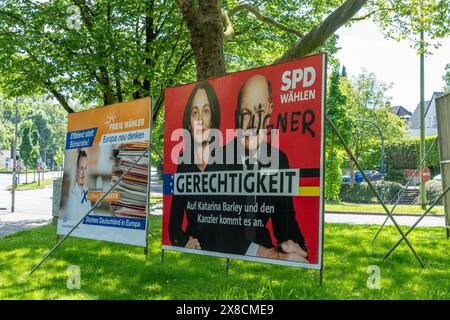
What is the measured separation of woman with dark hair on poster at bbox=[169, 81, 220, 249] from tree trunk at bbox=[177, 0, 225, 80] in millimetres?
2528

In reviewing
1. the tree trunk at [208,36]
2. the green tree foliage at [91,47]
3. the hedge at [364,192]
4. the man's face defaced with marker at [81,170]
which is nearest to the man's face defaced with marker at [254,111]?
the tree trunk at [208,36]

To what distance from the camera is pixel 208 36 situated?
9.42 metres

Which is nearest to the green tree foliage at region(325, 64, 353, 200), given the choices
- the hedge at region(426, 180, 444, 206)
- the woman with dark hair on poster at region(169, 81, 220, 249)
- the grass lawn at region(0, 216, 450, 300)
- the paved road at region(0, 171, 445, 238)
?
the hedge at region(426, 180, 444, 206)

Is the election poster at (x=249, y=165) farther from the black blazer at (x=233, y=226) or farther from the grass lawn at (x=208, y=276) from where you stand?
the grass lawn at (x=208, y=276)

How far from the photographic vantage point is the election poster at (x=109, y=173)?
7.69 meters

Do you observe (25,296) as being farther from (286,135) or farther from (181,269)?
(286,135)

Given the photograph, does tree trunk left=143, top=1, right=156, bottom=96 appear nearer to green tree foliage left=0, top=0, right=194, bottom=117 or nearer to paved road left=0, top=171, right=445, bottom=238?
green tree foliage left=0, top=0, right=194, bottom=117

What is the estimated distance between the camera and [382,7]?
1547 centimetres

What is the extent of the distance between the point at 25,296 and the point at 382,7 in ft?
44.3

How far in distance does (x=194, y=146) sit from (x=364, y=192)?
35.1m

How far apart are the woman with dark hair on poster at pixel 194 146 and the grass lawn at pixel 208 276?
1.58 ft

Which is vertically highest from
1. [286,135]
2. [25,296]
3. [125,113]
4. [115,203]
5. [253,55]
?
[253,55]

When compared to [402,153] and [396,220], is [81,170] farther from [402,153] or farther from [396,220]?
[402,153]

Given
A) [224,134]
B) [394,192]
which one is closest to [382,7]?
[224,134]
